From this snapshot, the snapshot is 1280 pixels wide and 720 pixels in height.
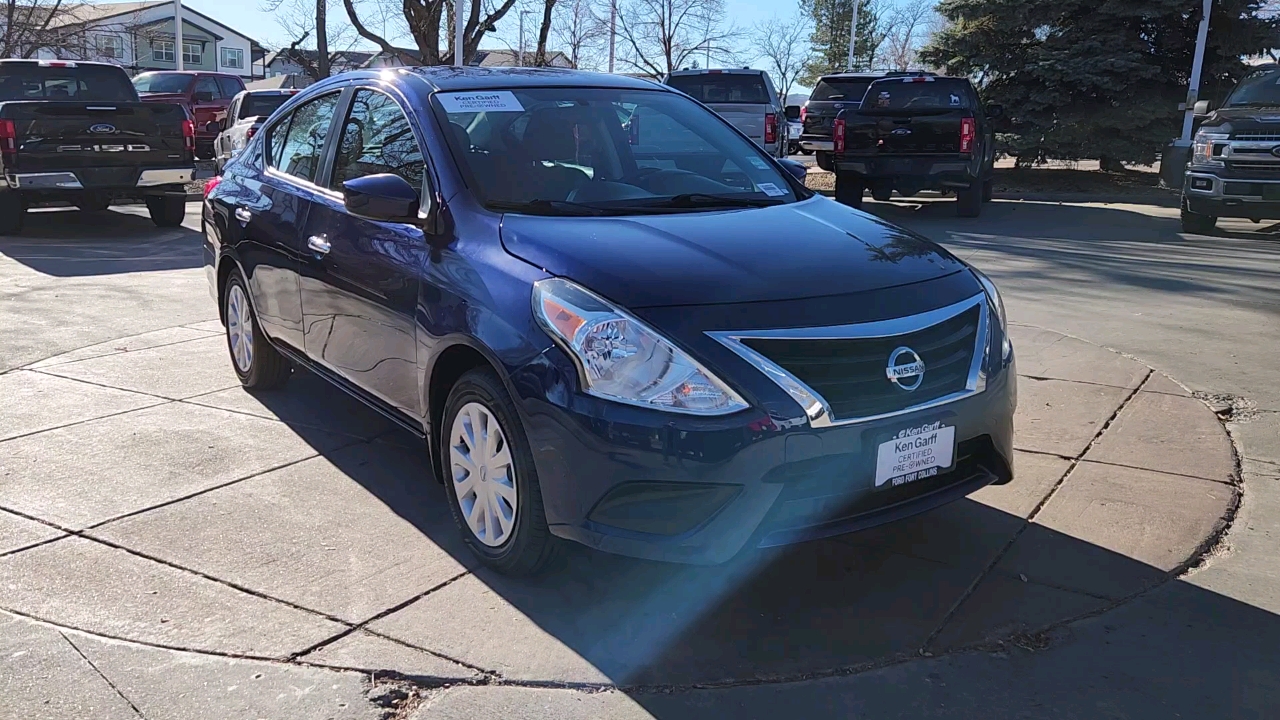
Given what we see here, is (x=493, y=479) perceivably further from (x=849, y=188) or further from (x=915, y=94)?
(x=915, y=94)

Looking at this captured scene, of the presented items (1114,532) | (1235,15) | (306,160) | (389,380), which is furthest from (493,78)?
(1235,15)

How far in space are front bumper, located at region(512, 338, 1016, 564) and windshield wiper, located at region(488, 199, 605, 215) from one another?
83 cm

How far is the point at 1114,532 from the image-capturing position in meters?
4.12

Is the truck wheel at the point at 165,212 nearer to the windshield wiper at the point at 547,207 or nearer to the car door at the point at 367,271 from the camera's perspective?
the car door at the point at 367,271

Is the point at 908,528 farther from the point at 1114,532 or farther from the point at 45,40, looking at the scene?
the point at 45,40

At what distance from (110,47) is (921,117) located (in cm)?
4130

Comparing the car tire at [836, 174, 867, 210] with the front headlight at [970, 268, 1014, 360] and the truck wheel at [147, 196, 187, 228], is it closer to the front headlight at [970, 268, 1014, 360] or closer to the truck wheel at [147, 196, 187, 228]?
the truck wheel at [147, 196, 187, 228]

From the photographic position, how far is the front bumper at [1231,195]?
38.2 feet

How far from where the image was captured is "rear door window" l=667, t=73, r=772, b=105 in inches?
690

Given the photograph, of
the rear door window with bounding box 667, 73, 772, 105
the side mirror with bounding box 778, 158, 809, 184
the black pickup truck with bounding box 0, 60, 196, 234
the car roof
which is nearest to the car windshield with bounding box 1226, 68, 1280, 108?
the rear door window with bounding box 667, 73, 772, 105

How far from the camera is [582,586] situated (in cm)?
368

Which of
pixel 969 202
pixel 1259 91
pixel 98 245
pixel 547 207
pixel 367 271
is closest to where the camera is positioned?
pixel 547 207

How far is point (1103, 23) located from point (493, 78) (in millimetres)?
17889

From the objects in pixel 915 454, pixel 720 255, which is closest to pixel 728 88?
pixel 720 255
